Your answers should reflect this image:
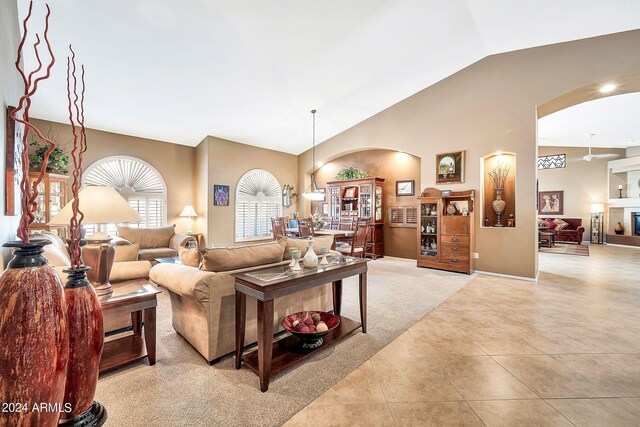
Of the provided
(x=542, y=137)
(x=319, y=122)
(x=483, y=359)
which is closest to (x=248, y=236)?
(x=319, y=122)

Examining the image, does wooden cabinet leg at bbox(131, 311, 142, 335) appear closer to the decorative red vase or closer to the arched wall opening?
the decorative red vase

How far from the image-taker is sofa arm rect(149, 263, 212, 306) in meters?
2.21

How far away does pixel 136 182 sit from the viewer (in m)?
6.14

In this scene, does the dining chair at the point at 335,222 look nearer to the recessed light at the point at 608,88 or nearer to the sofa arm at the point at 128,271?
the sofa arm at the point at 128,271

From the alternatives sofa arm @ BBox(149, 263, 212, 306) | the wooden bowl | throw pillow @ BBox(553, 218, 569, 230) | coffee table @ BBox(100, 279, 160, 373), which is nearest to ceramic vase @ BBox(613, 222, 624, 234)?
throw pillow @ BBox(553, 218, 569, 230)

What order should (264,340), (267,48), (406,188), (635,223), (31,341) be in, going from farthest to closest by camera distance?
1. (635,223)
2. (406,188)
3. (267,48)
4. (264,340)
5. (31,341)

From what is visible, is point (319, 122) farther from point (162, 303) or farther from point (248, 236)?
point (162, 303)

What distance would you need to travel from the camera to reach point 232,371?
2.19 meters

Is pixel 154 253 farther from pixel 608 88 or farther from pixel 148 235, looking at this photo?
pixel 608 88

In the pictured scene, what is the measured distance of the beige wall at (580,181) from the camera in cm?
996

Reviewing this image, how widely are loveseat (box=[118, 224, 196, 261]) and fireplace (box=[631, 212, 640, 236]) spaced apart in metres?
13.2

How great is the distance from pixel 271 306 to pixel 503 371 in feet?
6.22

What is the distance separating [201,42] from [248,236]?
4.73m

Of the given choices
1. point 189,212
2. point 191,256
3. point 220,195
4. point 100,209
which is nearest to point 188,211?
point 189,212
